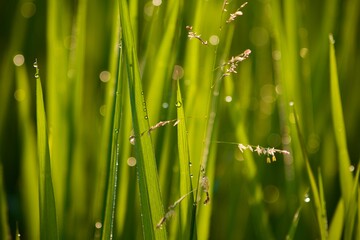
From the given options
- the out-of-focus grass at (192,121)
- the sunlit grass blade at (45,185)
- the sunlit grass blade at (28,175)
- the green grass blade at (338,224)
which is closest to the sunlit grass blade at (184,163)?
the out-of-focus grass at (192,121)

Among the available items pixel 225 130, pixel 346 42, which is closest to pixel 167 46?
pixel 225 130

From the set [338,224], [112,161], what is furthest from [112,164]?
[338,224]

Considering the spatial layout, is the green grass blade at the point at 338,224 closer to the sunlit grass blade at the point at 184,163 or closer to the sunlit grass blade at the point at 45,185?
the sunlit grass blade at the point at 184,163

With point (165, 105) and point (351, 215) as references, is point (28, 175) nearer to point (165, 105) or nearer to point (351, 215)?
point (165, 105)

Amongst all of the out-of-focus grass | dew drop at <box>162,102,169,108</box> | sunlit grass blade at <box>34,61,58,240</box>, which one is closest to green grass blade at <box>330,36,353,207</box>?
the out-of-focus grass

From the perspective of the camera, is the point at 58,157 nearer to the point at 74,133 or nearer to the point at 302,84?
the point at 74,133

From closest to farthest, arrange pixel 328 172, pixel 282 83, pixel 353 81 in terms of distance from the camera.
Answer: pixel 282 83
pixel 328 172
pixel 353 81
